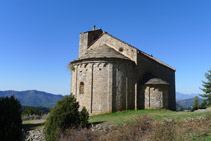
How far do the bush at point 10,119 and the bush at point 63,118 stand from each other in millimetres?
2987

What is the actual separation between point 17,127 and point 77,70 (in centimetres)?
737

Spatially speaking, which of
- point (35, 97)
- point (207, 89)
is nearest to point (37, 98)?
point (35, 97)

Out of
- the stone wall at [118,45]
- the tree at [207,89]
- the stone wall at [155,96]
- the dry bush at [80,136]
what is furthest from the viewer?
the tree at [207,89]

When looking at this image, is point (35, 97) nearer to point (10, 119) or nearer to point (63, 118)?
point (10, 119)

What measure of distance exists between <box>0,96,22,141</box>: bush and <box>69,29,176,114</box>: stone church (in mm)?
5630

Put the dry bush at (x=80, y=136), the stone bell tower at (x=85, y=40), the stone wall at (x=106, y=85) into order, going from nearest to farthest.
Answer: the dry bush at (x=80, y=136)
the stone wall at (x=106, y=85)
the stone bell tower at (x=85, y=40)

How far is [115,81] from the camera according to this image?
16.2 m

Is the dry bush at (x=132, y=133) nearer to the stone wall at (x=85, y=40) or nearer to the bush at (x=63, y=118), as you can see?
the bush at (x=63, y=118)

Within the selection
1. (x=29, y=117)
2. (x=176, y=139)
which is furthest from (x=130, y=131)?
(x=29, y=117)

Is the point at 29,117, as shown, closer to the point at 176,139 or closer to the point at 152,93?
the point at 152,93

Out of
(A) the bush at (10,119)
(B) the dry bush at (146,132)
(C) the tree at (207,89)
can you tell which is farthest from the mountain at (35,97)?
(B) the dry bush at (146,132)

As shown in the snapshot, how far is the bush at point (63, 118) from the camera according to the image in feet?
33.4

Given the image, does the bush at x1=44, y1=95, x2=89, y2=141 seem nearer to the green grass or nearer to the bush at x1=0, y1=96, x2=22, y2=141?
the green grass

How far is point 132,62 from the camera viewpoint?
57.7ft
